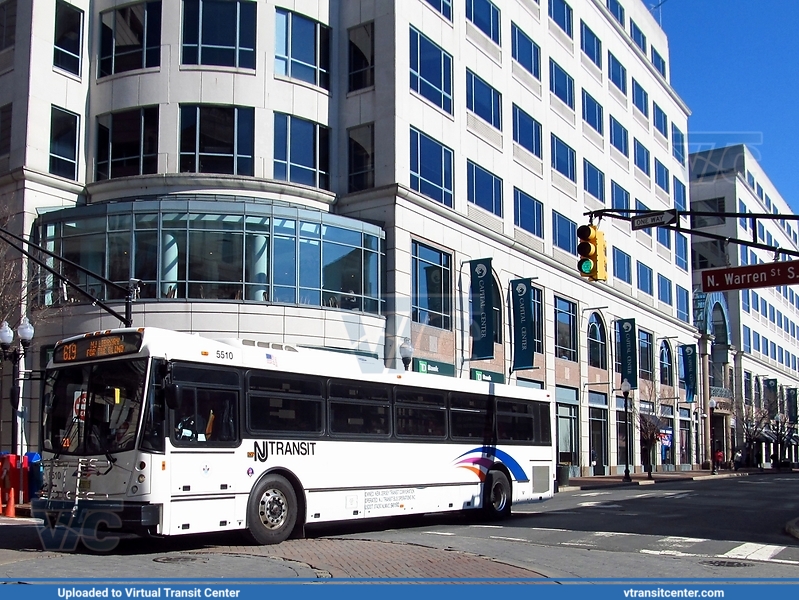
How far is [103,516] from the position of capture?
12.8 meters

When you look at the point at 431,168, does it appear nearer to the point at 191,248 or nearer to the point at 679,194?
the point at 191,248

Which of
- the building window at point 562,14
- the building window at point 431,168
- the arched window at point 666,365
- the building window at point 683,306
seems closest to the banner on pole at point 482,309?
the building window at point 431,168

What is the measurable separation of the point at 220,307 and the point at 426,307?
813cm

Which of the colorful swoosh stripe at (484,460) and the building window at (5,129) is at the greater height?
the building window at (5,129)

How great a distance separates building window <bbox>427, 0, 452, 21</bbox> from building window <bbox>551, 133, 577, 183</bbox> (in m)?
10.9

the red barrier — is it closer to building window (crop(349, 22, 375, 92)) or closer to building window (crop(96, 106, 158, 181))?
building window (crop(96, 106, 158, 181))

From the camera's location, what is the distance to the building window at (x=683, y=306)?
6297cm

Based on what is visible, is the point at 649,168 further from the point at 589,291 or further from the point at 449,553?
the point at 449,553

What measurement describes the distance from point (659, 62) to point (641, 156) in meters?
8.87

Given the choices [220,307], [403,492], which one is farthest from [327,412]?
[220,307]

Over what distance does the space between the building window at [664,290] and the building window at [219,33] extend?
119ft

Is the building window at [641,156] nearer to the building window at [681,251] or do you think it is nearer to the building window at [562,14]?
the building window at [681,251]

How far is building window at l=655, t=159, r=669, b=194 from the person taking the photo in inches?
2378

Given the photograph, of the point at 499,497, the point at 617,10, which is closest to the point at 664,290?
the point at 617,10
